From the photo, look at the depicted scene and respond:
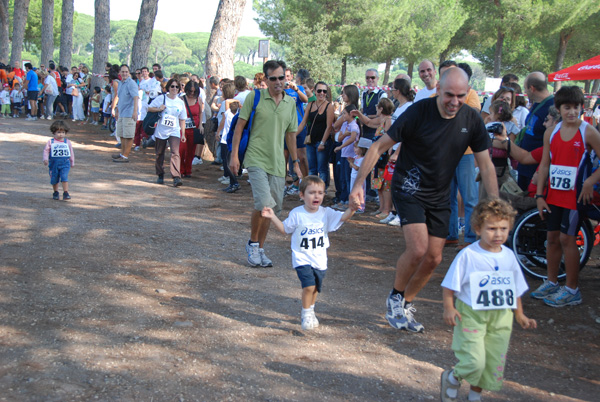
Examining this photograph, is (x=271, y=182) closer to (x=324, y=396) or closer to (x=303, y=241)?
(x=303, y=241)

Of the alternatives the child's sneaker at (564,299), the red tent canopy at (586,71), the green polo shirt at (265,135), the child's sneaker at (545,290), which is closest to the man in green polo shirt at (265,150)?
the green polo shirt at (265,135)

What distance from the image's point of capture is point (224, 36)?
1546cm

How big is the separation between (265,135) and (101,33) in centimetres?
2032

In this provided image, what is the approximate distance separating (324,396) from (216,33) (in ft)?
42.4

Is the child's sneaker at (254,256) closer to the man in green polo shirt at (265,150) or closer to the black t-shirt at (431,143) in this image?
the man in green polo shirt at (265,150)

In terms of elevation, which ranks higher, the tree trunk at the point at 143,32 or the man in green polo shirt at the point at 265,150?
the tree trunk at the point at 143,32

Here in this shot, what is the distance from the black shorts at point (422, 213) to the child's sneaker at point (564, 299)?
1.66 metres

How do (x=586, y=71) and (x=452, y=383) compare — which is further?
(x=586, y=71)

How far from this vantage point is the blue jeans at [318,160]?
1067 centimetres

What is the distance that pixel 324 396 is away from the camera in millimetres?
3830

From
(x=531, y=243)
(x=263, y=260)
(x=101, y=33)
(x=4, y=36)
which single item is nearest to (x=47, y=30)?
(x=4, y=36)

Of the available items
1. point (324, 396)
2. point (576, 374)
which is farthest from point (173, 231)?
point (576, 374)

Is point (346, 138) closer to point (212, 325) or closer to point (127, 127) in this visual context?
point (212, 325)

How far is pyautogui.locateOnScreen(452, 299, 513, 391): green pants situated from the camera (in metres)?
3.51
